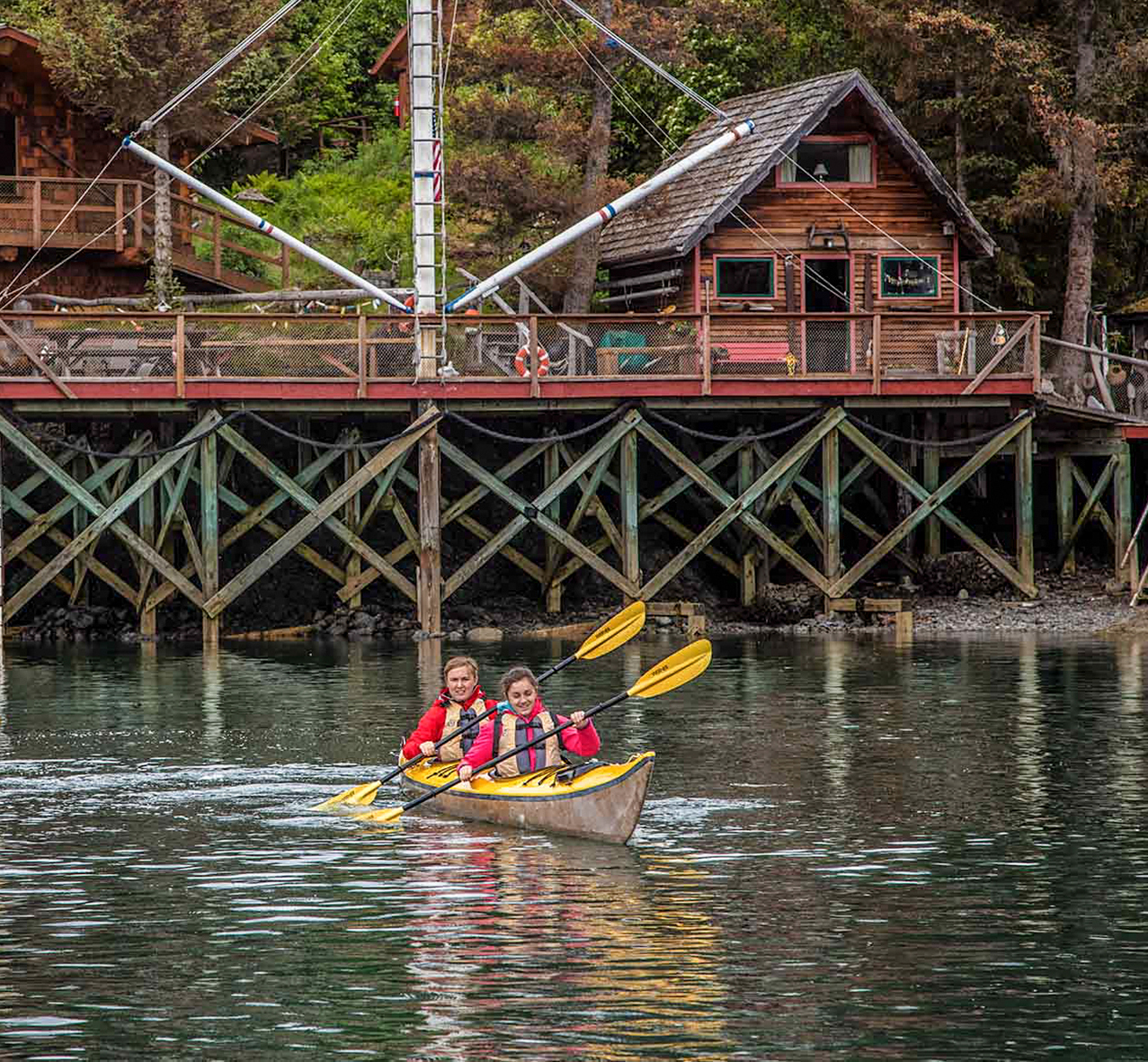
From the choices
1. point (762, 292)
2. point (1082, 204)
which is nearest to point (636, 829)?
point (762, 292)

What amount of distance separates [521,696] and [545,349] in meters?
14.6

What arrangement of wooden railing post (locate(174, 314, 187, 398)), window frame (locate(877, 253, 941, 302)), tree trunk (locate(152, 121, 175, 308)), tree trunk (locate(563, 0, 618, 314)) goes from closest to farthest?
wooden railing post (locate(174, 314, 187, 398))
tree trunk (locate(563, 0, 618, 314))
tree trunk (locate(152, 121, 175, 308))
window frame (locate(877, 253, 941, 302))

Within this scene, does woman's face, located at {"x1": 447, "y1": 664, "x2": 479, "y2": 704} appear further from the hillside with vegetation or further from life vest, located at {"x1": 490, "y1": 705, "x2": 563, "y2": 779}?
the hillside with vegetation

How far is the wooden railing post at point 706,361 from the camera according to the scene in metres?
32.2

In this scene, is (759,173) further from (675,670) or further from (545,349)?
(675,670)

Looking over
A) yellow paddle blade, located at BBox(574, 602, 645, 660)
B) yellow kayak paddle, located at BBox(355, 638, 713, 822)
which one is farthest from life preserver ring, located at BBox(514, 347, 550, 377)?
yellow kayak paddle, located at BBox(355, 638, 713, 822)

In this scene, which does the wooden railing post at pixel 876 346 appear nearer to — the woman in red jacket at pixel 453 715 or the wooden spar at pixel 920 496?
the wooden spar at pixel 920 496

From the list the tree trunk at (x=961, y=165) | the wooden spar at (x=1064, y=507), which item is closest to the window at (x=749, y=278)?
the tree trunk at (x=961, y=165)

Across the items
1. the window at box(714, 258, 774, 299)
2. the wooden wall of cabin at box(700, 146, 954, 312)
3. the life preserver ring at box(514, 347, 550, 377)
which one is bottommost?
the life preserver ring at box(514, 347, 550, 377)

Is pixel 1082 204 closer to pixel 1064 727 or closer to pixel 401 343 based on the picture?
pixel 401 343

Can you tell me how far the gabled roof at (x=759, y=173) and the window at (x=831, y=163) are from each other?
1.47 feet

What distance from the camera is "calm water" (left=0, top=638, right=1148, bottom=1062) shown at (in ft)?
38.4

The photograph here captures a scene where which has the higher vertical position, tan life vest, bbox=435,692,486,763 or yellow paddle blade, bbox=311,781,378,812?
tan life vest, bbox=435,692,486,763

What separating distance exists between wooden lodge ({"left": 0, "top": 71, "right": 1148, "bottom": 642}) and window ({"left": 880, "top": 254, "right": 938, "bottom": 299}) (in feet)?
0.17
